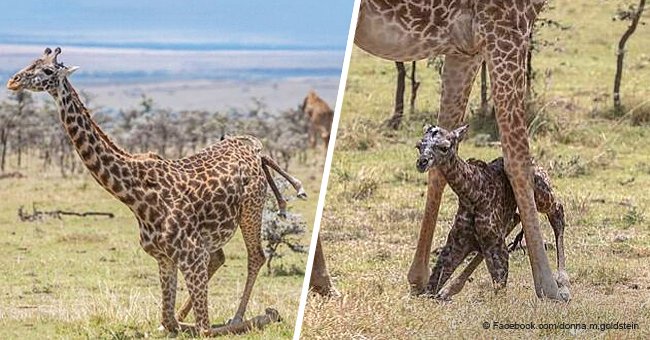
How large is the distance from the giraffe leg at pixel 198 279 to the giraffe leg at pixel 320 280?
2.38ft

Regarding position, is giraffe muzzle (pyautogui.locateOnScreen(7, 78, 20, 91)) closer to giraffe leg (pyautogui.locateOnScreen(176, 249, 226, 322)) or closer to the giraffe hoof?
giraffe leg (pyautogui.locateOnScreen(176, 249, 226, 322))

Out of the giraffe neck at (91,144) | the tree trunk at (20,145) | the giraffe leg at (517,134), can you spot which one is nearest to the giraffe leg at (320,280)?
the giraffe leg at (517,134)

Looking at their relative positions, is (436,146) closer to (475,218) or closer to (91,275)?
(475,218)

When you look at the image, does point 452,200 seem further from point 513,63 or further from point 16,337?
point 16,337

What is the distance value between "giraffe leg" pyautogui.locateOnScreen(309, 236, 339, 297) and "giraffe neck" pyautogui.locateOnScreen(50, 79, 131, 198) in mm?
1095

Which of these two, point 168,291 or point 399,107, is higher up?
point 399,107

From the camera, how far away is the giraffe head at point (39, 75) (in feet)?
14.5

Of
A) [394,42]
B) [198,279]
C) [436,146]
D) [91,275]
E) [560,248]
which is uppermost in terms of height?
[394,42]

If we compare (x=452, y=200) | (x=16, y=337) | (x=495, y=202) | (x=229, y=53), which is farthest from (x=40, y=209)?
(x=495, y=202)

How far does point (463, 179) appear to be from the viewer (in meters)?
5.08

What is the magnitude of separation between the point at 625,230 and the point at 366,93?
4.14 meters

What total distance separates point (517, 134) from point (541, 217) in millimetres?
1981

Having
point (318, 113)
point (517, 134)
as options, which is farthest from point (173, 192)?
point (318, 113)

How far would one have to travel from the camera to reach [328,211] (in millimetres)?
7398
